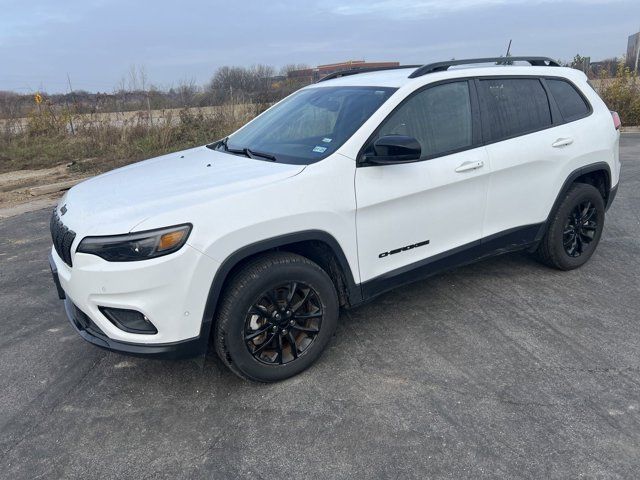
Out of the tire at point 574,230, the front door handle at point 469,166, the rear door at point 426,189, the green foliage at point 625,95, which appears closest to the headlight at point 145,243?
the rear door at point 426,189

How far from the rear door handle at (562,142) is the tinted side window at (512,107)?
158 millimetres

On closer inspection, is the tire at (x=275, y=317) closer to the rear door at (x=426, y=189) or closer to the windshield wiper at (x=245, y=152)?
the rear door at (x=426, y=189)

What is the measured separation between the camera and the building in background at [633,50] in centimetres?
1869

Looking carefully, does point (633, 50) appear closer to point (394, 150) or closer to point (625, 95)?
point (625, 95)

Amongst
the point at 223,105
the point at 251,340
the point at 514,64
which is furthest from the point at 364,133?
the point at 223,105

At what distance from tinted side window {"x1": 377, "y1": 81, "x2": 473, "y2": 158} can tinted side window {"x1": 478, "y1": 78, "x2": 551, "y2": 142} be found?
18 cm

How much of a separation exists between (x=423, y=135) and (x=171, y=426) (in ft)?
7.99

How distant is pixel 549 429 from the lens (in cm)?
264

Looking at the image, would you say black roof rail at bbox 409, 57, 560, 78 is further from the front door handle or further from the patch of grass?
the patch of grass

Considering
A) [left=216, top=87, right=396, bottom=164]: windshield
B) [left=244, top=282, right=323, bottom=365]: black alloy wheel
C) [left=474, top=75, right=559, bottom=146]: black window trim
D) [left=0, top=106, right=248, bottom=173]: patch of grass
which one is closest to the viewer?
[left=244, top=282, right=323, bottom=365]: black alloy wheel

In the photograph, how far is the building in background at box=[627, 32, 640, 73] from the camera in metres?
18.7

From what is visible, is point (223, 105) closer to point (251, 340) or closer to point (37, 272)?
point (37, 272)

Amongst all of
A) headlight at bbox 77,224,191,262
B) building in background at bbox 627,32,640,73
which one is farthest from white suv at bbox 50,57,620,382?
building in background at bbox 627,32,640,73

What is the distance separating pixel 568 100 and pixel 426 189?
1.94 meters
